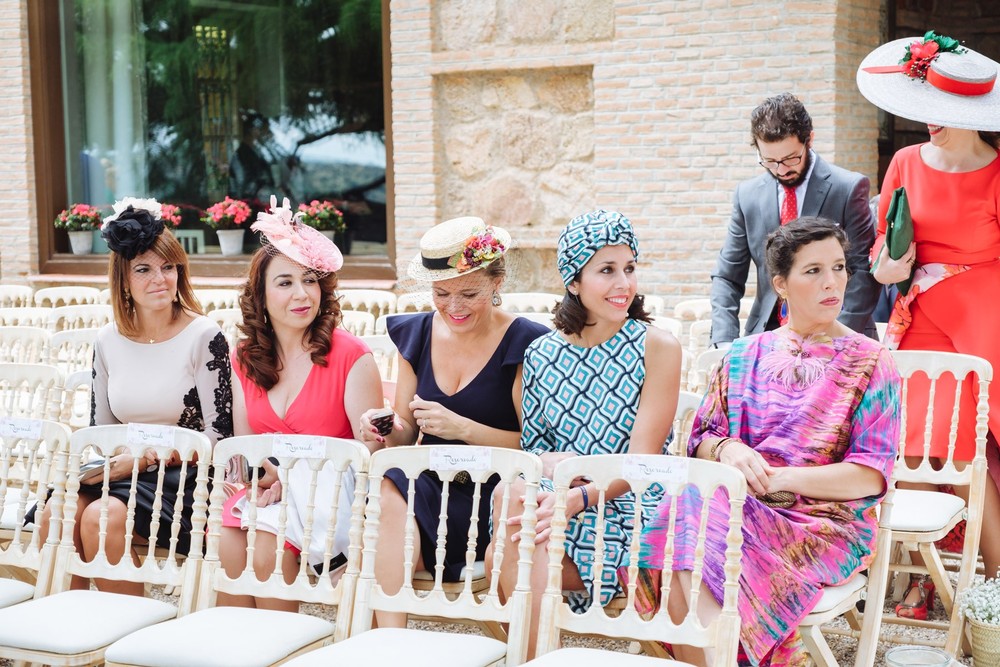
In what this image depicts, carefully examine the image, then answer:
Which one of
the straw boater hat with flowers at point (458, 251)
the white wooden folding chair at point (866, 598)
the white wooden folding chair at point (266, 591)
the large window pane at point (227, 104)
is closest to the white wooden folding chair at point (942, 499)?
the white wooden folding chair at point (866, 598)

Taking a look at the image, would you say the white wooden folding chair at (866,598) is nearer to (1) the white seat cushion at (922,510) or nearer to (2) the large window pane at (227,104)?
(1) the white seat cushion at (922,510)

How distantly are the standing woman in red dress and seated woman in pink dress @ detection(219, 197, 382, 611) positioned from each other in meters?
1.81

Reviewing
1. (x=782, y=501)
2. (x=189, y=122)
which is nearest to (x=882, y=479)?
(x=782, y=501)

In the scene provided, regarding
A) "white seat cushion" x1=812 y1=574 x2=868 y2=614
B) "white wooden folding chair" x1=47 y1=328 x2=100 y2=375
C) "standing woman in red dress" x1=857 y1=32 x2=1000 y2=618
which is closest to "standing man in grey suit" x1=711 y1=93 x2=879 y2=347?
"standing woman in red dress" x1=857 y1=32 x2=1000 y2=618

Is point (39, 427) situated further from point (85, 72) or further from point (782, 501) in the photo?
point (85, 72)

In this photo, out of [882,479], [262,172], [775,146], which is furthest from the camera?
[262,172]

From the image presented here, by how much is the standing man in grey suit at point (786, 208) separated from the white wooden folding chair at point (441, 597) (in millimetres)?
1517

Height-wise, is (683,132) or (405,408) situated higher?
(683,132)

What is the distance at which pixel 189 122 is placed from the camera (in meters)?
10.6

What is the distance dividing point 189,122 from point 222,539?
7.68 meters

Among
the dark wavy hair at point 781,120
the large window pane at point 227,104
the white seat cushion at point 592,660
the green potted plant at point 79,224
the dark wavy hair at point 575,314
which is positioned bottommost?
the white seat cushion at point 592,660

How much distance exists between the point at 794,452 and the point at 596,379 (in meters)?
0.57

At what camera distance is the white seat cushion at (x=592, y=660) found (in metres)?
2.66

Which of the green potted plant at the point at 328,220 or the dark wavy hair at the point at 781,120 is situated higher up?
the dark wavy hair at the point at 781,120
